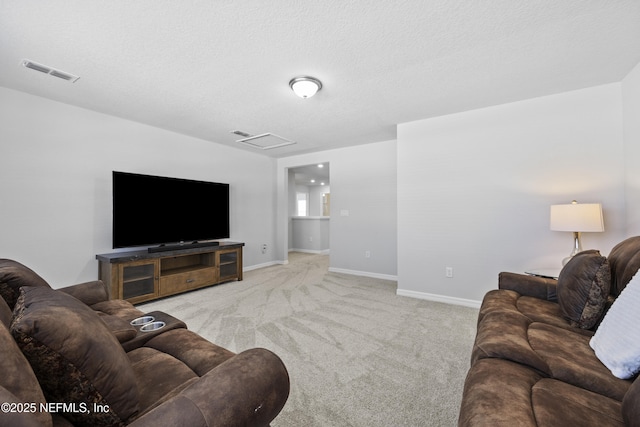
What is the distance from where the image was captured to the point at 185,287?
12.4ft

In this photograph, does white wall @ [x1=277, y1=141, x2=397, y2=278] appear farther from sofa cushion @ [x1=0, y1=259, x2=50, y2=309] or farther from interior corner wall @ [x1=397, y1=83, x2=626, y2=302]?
sofa cushion @ [x1=0, y1=259, x2=50, y2=309]

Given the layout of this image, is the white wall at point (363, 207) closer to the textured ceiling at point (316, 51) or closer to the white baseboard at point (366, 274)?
the white baseboard at point (366, 274)

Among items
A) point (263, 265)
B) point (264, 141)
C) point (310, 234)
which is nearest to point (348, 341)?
point (264, 141)

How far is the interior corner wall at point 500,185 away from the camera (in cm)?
267

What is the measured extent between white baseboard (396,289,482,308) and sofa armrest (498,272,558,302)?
1.19 meters

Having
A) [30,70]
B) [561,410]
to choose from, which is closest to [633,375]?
[561,410]

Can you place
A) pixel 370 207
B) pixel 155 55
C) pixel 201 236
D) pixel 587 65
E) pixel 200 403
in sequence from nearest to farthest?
pixel 200 403
pixel 155 55
pixel 587 65
pixel 201 236
pixel 370 207

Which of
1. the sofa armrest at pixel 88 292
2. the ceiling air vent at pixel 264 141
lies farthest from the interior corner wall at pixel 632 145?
the sofa armrest at pixel 88 292

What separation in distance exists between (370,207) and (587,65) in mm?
3182

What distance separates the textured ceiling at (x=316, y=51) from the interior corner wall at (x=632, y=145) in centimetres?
14

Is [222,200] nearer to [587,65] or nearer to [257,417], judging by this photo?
[257,417]

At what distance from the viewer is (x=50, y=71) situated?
94.0 inches

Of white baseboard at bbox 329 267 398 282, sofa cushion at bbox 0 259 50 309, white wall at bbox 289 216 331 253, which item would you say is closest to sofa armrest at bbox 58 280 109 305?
sofa cushion at bbox 0 259 50 309

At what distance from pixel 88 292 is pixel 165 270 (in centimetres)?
189
